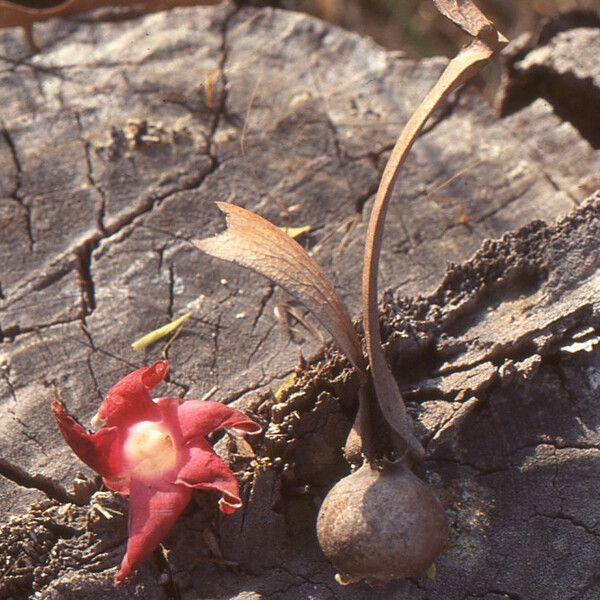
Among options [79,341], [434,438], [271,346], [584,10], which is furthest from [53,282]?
[584,10]

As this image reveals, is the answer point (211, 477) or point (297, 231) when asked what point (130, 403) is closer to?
point (211, 477)

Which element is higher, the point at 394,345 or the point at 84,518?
the point at 394,345

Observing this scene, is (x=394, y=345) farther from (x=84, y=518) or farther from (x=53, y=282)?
(x=53, y=282)

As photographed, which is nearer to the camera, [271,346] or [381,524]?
[381,524]

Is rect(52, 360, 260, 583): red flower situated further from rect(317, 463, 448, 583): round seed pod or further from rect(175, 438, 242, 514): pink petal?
rect(317, 463, 448, 583): round seed pod

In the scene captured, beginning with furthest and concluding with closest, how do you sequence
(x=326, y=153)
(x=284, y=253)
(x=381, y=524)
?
1. (x=326, y=153)
2. (x=284, y=253)
3. (x=381, y=524)

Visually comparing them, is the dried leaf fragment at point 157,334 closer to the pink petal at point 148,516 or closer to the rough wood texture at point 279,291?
the rough wood texture at point 279,291
